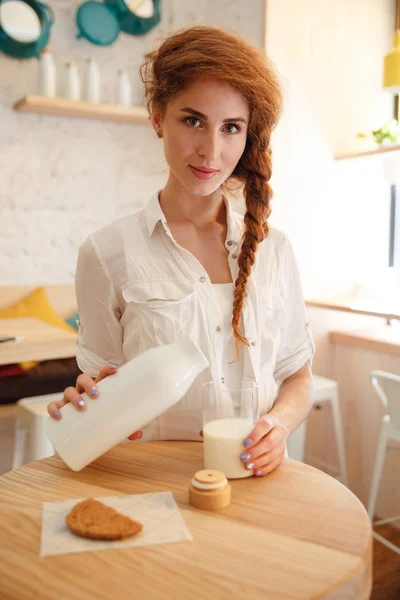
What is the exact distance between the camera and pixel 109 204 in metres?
3.83

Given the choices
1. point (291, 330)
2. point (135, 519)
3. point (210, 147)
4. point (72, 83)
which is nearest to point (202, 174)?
point (210, 147)

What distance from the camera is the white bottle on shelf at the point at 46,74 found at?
11.1 feet

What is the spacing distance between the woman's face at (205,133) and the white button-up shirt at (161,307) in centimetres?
13

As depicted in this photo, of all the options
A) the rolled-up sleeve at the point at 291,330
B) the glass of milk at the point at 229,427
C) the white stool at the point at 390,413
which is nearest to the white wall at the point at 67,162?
the white stool at the point at 390,413

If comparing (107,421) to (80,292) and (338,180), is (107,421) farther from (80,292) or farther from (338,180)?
(338,180)

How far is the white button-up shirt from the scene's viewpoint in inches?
50.4

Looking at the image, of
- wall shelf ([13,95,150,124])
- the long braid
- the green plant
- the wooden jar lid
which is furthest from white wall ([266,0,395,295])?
the wooden jar lid

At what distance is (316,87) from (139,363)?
271cm

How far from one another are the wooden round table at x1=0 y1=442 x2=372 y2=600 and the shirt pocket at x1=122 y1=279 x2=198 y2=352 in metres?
0.29

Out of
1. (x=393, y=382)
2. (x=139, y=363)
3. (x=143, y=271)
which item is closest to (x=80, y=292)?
(x=143, y=271)

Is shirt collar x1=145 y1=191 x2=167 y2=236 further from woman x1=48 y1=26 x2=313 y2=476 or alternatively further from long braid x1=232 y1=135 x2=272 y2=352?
long braid x1=232 y1=135 x2=272 y2=352

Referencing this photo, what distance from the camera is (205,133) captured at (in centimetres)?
122

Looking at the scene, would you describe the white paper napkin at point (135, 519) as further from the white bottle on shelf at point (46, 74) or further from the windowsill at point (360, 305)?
the white bottle on shelf at point (46, 74)

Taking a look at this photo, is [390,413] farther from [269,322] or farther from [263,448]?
[263,448]
